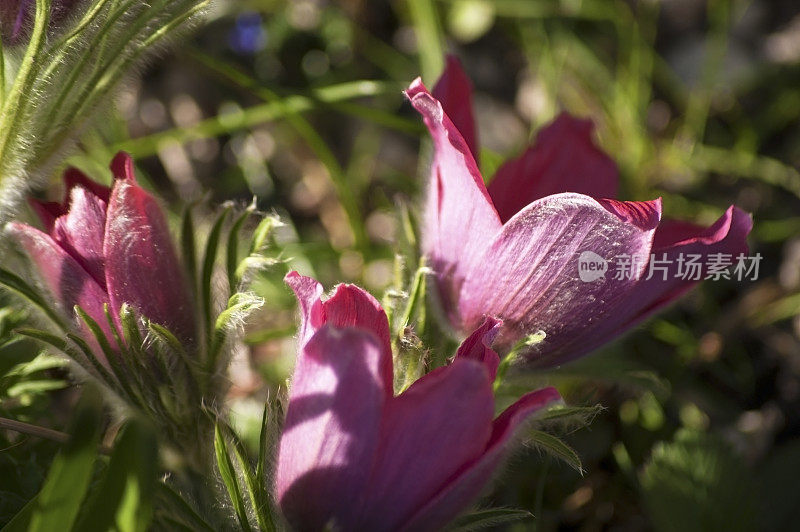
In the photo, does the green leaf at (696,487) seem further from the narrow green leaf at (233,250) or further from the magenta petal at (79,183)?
the magenta petal at (79,183)

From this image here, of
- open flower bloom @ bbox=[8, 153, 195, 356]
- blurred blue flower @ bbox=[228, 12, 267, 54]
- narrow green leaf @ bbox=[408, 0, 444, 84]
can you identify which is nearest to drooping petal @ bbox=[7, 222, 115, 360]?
open flower bloom @ bbox=[8, 153, 195, 356]

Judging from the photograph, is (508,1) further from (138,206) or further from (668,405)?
(138,206)

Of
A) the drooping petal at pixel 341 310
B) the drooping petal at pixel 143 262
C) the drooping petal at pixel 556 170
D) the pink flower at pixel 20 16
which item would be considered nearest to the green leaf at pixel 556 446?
the drooping petal at pixel 341 310

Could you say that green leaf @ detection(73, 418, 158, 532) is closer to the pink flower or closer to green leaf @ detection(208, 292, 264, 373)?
green leaf @ detection(208, 292, 264, 373)

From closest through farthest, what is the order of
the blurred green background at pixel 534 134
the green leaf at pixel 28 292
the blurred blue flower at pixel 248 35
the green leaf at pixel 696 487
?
1. the green leaf at pixel 28 292
2. the green leaf at pixel 696 487
3. the blurred green background at pixel 534 134
4. the blurred blue flower at pixel 248 35

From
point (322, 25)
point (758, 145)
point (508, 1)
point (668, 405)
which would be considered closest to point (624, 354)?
point (668, 405)

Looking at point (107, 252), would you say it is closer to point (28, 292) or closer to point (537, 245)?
point (28, 292)
